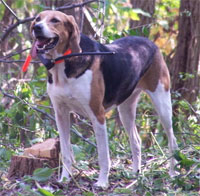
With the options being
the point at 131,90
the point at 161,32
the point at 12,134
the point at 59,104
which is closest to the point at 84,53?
the point at 59,104

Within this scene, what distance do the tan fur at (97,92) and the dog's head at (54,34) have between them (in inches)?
12.0

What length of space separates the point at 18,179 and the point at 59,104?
923 mm

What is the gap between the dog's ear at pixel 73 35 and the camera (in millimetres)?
5250

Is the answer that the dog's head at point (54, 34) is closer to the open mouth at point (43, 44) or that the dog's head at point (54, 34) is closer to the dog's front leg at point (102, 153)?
the open mouth at point (43, 44)

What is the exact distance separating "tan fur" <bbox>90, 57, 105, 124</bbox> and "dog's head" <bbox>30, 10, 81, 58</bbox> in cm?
31

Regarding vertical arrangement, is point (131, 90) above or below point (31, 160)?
above

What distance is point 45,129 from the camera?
23.5 ft

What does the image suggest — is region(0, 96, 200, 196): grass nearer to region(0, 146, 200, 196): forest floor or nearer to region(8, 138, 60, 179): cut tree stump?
region(0, 146, 200, 196): forest floor

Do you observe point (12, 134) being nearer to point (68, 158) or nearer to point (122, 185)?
point (68, 158)

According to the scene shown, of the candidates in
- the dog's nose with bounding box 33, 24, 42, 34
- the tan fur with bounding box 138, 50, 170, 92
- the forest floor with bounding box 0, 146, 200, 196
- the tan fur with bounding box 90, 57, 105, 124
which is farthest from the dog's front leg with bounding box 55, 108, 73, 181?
the tan fur with bounding box 138, 50, 170, 92

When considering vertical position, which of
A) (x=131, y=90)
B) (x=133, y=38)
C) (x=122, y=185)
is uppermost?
(x=133, y=38)

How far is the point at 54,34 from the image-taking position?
513 centimetres

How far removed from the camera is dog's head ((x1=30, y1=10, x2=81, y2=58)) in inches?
200

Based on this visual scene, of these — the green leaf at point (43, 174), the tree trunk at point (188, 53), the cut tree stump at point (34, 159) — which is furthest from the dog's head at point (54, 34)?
the tree trunk at point (188, 53)
